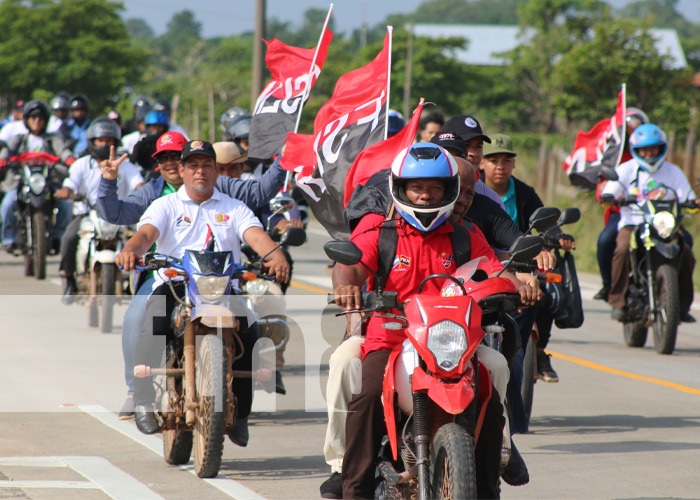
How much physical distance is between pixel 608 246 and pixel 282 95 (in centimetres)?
388

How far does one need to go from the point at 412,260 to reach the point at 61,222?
37.9ft

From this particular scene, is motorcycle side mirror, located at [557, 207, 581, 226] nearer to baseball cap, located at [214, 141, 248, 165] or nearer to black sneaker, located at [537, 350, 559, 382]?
black sneaker, located at [537, 350, 559, 382]

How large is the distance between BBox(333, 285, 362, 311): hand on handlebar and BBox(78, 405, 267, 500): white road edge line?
1534mm

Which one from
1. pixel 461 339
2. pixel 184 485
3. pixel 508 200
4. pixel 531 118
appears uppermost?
pixel 531 118

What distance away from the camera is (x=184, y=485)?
6.53 metres

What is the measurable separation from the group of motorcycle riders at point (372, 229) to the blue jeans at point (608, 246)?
0.01 metres

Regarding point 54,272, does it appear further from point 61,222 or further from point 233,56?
point 233,56

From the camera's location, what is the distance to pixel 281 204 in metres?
9.20

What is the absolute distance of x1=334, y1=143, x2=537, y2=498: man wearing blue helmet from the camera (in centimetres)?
533

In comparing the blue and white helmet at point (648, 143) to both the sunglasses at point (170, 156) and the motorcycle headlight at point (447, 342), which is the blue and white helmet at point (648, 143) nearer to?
the sunglasses at point (170, 156)

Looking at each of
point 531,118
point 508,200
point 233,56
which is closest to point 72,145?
point 508,200

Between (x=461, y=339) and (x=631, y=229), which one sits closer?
(x=461, y=339)

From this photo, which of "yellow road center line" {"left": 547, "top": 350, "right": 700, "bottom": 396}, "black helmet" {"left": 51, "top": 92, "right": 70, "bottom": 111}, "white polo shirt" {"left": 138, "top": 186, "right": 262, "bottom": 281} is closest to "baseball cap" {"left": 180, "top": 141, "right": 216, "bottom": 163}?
"white polo shirt" {"left": 138, "top": 186, "right": 262, "bottom": 281}

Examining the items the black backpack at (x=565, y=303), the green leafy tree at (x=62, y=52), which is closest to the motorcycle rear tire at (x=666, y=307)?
the black backpack at (x=565, y=303)
